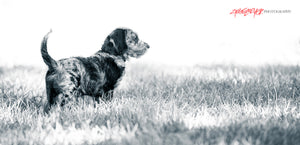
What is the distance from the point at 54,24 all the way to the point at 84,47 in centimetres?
89

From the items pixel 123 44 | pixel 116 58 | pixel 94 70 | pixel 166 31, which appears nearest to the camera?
pixel 94 70

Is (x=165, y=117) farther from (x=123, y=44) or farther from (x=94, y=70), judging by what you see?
(x=123, y=44)

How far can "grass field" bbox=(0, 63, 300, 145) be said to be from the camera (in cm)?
294

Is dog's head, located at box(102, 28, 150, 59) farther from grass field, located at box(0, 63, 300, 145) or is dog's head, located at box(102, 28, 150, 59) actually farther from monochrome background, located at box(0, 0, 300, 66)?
monochrome background, located at box(0, 0, 300, 66)

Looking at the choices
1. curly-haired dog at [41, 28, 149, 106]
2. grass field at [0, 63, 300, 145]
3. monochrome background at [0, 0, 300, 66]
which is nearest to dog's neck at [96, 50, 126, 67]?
curly-haired dog at [41, 28, 149, 106]

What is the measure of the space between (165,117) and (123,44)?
4.82 feet

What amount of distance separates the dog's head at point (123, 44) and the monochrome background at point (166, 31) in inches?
125

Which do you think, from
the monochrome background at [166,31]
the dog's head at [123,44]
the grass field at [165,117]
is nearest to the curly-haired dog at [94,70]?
the dog's head at [123,44]

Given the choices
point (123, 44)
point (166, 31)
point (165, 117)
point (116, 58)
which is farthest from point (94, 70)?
point (166, 31)

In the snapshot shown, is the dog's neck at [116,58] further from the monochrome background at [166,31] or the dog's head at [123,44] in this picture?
the monochrome background at [166,31]

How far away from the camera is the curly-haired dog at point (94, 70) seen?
3.72 meters

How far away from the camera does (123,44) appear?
456cm

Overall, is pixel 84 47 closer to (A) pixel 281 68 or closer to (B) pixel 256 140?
(A) pixel 281 68

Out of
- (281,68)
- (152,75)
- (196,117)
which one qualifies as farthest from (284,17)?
(196,117)
